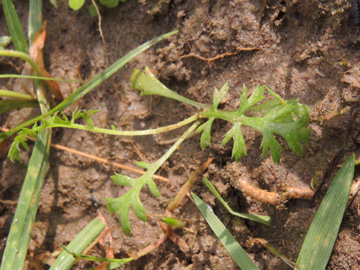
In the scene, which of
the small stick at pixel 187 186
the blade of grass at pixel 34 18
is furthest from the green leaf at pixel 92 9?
the small stick at pixel 187 186

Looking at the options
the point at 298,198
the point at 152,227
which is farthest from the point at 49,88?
the point at 298,198

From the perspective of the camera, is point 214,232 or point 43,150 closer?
point 214,232

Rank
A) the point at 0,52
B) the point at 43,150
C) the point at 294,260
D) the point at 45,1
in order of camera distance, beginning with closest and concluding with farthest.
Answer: the point at 294,260 < the point at 0,52 < the point at 43,150 < the point at 45,1

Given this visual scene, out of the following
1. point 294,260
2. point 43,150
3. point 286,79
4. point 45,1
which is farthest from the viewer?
point 45,1

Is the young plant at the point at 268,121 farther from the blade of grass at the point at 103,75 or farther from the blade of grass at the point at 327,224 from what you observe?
the blade of grass at the point at 103,75

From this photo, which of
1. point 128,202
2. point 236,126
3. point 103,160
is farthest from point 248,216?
point 103,160

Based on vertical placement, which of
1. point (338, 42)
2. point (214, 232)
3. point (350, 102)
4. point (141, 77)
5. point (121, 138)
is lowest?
point (214, 232)

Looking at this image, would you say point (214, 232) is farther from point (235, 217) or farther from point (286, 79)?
point (286, 79)
